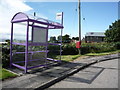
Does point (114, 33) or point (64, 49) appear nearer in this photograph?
point (64, 49)

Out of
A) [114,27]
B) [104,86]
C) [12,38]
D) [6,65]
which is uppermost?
[114,27]

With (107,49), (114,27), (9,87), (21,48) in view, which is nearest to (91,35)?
(114,27)

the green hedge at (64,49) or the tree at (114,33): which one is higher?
the tree at (114,33)

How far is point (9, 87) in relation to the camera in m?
4.14

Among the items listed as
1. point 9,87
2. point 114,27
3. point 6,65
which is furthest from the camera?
point 114,27

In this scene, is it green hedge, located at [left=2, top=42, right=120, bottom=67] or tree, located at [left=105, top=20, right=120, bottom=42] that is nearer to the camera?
green hedge, located at [left=2, top=42, right=120, bottom=67]

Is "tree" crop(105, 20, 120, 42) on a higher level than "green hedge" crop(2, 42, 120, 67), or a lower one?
higher

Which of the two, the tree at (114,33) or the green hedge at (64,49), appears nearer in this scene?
the green hedge at (64,49)

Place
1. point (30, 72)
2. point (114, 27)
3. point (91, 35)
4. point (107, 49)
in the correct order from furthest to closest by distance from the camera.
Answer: point (91, 35), point (114, 27), point (107, 49), point (30, 72)

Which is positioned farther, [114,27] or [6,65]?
[114,27]

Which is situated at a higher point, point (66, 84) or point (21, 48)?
point (21, 48)

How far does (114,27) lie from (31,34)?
106 feet

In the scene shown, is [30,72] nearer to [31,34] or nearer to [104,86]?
[31,34]

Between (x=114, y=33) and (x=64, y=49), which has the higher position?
(x=114, y=33)
